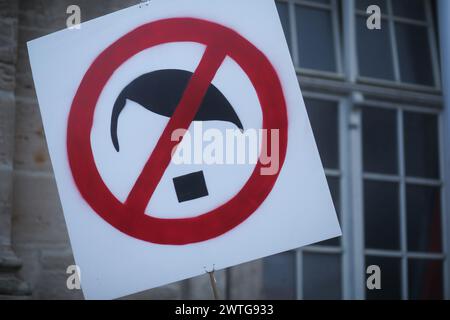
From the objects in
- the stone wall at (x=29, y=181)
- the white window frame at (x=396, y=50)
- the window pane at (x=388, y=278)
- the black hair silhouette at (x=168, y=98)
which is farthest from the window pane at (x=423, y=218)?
the black hair silhouette at (x=168, y=98)

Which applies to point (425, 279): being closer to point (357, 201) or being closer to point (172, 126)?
point (357, 201)

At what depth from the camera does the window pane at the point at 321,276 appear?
11.7ft

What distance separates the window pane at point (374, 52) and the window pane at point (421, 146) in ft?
0.85

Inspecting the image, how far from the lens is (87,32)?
2162mm

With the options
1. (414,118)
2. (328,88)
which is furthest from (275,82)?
(414,118)

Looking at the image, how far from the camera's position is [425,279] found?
149 inches

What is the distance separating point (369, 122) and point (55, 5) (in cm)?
165

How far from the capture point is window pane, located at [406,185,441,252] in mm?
3814

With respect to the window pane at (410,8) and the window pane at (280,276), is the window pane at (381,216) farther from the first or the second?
the window pane at (410,8)

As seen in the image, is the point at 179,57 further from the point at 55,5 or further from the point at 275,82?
the point at 55,5

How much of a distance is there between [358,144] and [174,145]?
1850mm

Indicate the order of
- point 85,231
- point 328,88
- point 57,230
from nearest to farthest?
point 85,231, point 57,230, point 328,88

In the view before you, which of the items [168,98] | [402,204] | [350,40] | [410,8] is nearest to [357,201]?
[402,204]
